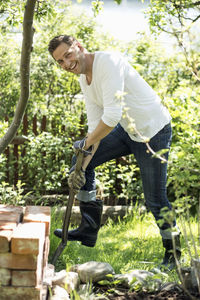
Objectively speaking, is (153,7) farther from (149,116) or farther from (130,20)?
(130,20)

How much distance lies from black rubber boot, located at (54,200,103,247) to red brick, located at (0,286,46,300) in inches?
40.1

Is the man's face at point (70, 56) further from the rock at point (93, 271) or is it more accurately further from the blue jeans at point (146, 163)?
the rock at point (93, 271)

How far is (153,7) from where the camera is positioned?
5316 millimetres

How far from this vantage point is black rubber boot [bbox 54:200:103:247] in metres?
3.11

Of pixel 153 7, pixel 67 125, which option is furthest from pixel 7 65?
pixel 153 7

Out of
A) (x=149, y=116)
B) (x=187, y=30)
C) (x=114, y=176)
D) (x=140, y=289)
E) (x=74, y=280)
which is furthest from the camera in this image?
(x=114, y=176)

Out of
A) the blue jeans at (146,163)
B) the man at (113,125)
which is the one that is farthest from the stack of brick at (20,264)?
the blue jeans at (146,163)

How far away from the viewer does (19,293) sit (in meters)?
2.07

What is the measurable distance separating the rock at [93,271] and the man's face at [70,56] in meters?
1.25

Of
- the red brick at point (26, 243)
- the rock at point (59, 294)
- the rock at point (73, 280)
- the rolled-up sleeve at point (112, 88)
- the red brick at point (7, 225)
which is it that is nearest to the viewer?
the red brick at point (26, 243)

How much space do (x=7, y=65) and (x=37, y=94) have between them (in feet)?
2.13

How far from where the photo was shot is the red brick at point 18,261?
6.71 ft

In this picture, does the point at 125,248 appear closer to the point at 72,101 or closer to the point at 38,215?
the point at 38,215

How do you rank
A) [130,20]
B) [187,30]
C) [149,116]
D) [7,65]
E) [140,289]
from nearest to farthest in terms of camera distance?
1. [187,30]
2. [140,289]
3. [149,116]
4. [7,65]
5. [130,20]
